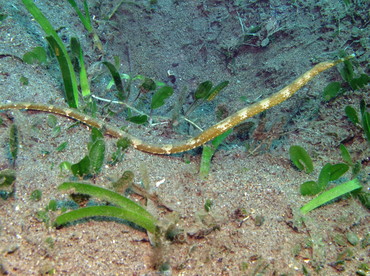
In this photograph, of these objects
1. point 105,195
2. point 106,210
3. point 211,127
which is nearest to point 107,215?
point 106,210

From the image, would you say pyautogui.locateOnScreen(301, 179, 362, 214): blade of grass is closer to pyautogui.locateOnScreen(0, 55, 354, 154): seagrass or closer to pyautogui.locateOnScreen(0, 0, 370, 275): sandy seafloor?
pyautogui.locateOnScreen(0, 0, 370, 275): sandy seafloor

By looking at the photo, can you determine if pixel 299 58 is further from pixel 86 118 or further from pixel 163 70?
pixel 86 118

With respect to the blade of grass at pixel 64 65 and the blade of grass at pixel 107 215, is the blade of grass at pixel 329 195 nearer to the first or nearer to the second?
the blade of grass at pixel 107 215

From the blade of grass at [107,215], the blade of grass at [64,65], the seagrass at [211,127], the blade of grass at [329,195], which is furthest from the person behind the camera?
the blade of grass at [64,65]

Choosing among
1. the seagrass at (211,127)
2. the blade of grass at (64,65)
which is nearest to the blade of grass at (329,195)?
the seagrass at (211,127)

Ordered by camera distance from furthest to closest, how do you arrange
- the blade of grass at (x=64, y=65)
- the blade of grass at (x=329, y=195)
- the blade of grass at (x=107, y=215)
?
the blade of grass at (x=64, y=65) → the blade of grass at (x=329, y=195) → the blade of grass at (x=107, y=215)

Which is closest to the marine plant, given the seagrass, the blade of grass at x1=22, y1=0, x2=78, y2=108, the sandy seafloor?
the sandy seafloor
